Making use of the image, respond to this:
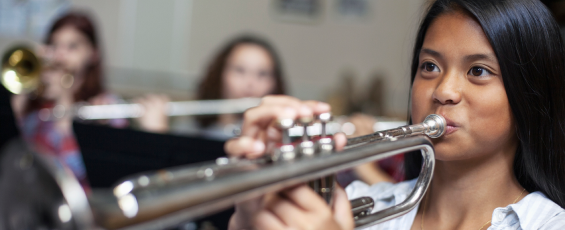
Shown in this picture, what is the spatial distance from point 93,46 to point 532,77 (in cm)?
208

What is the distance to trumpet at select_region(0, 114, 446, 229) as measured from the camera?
0.42 metres

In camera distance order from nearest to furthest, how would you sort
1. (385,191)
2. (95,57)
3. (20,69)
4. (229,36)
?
(385,191) < (20,69) < (95,57) < (229,36)

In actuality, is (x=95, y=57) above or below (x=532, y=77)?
above

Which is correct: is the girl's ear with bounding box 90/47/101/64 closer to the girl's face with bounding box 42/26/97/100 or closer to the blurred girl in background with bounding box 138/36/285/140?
the girl's face with bounding box 42/26/97/100

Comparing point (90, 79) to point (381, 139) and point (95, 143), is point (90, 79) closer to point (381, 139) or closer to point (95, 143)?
point (95, 143)

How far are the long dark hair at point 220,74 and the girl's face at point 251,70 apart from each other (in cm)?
2

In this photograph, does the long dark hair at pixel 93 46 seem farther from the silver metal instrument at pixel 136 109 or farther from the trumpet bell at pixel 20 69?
the trumpet bell at pixel 20 69

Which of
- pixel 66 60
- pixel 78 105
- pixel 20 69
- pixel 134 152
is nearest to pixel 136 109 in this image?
pixel 78 105

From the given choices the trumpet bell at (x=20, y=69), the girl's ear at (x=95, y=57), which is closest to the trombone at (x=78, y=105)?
the trumpet bell at (x=20, y=69)

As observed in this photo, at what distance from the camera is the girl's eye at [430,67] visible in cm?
85

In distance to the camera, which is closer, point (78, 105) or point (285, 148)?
point (285, 148)

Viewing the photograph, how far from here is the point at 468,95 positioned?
794 mm

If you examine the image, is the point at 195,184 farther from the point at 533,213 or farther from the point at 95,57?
the point at 95,57

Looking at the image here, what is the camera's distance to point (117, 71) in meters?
3.12
